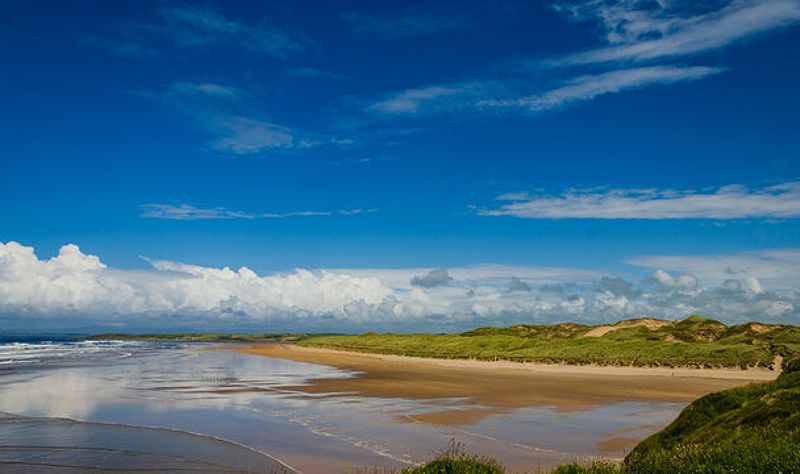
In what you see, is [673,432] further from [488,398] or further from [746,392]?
[488,398]

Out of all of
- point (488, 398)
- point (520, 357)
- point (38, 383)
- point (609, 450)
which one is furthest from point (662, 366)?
point (38, 383)

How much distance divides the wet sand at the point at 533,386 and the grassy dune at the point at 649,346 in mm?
4479

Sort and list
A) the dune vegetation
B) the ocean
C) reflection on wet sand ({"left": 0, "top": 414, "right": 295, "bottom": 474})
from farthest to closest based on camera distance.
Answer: the ocean → reflection on wet sand ({"left": 0, "top": 414, "right": 295, "bottom": 474}) → the dune vegetation

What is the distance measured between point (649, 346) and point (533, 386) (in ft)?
100

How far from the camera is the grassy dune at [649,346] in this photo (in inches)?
2277

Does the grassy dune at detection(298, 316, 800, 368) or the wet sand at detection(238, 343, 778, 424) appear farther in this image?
the grassy dune at detection(298, 316, 800, 368)

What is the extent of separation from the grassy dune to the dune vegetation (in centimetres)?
4281

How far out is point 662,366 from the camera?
58.3 m

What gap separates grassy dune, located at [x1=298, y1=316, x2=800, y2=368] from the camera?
190 feet

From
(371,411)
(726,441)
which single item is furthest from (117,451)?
(726,441)

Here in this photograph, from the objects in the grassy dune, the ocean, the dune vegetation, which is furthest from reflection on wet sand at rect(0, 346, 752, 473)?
the grassy dune

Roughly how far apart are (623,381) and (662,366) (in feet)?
47.0

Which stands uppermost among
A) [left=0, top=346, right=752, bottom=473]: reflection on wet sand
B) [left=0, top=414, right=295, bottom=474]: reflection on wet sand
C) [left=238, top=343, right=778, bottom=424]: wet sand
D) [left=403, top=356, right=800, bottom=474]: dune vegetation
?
[left=403, top=356, right=800, bottom=474]: dune vegetation

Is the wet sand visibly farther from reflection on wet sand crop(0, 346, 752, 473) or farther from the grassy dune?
the grassy dune
